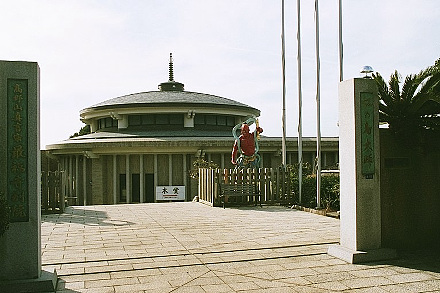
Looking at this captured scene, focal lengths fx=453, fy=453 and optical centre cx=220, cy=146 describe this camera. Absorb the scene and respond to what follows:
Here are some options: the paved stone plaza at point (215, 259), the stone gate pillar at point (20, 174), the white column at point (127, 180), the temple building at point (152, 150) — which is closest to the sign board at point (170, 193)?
the temple building at point (152, 150)

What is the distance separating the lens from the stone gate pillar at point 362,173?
7.79 m

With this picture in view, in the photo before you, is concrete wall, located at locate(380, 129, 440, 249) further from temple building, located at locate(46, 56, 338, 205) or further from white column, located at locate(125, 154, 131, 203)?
white column, located at locate(125, 154, 131, 203)

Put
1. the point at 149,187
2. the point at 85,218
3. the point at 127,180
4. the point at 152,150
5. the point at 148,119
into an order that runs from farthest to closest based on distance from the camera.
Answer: the point at 148,119, the point at 149,187, the point at 127,180, the point at 152,150, the point at 85,218

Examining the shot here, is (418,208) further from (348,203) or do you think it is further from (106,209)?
(106,209)

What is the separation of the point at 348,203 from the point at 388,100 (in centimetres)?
233

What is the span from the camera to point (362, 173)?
783 cm

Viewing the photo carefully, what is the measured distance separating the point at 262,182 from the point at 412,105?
9597 mm

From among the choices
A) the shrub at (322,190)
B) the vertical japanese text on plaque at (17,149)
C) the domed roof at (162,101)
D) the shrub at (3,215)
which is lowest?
the shrub at (322,190)

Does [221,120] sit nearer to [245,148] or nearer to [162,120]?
[162,120]

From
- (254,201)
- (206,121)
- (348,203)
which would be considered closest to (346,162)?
(348,203)

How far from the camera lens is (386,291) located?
20.2ft

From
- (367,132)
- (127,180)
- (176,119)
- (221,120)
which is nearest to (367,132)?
(367,132)

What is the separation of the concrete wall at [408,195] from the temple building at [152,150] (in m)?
18.2

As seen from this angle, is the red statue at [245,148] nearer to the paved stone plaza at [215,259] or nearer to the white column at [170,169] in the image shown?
the paved stone plaza at [215,259]
